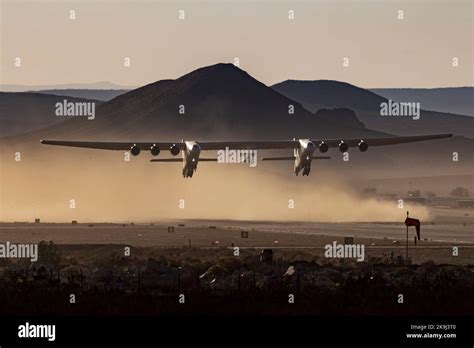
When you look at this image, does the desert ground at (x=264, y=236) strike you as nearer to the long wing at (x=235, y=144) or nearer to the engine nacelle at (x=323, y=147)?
the engine nacelle at (x=323, y=147)

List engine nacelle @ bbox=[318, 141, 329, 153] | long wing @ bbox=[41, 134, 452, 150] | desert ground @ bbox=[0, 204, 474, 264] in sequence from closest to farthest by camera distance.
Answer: engine nacelle @ bbox=[318, 141, 329, 153], desert ground @ bbox=[0, 204, 474, 264], long wing @ bbox=[41, 134, 452, 150]

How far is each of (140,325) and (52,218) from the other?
110219 millimetres

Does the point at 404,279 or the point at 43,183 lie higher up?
the point at 43,183

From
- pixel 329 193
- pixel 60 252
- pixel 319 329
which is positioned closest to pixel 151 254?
pixel 60 252

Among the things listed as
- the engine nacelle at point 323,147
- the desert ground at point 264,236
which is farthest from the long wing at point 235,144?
the desert ground at point 264,236

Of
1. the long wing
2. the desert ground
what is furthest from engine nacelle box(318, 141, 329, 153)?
the desert ground

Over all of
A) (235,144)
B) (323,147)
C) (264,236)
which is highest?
(235,144)

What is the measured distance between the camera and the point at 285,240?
109188 millimetres

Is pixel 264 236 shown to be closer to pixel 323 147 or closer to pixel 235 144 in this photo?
pixel 235 144

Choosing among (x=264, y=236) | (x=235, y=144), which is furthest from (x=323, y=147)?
(x=235, y=144)

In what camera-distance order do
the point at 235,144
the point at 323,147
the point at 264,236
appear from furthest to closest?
the point at 235,144 < the point at 264,236 < the point at 323,147

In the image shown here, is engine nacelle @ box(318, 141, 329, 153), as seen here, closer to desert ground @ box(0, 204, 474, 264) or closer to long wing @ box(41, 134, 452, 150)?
long wing @ box(41, 134, 452, 150)

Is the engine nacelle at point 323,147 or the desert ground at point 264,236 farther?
the desert ground at point 264,236

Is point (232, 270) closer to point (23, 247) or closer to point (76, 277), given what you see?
point (76, 277)
